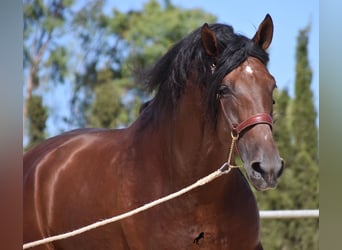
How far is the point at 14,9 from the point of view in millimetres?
2207

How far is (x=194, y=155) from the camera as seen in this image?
9.74 feet

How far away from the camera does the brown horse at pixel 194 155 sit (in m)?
2.71

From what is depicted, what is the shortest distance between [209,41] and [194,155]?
1.69 ft

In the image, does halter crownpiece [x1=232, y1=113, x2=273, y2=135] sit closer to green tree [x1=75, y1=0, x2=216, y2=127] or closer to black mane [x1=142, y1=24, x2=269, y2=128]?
black mane [x1=142, y1=24, x2=269, y2=128]

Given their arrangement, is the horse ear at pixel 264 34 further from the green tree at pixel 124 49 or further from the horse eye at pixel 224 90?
the green tree at pixel 124 49

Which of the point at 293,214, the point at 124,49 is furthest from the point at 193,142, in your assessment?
the point at 124,49

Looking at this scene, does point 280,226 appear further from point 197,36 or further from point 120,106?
point 197,36

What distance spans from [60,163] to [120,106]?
680cm

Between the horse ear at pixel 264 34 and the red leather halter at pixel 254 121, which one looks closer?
the red leather halter at pixel 254 121

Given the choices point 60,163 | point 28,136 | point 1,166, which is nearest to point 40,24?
point 28,136

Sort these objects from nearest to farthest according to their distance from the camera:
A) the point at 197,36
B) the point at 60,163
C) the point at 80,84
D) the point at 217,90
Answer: the point at 217,90 < the point at 197,36 < the point at 60,163 < the point at 80,84

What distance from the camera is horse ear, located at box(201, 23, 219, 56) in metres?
2.84

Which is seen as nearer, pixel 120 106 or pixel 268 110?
pixel 268 110

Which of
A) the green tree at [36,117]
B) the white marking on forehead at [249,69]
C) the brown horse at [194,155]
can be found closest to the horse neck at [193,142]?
the brown horse at [194,155]
